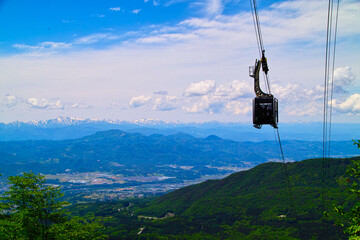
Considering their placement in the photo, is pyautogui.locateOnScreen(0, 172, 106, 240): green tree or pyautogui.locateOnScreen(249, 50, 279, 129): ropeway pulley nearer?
pyautogui.locateOnScreen(249, 50, 279, 129): ropeway pulley

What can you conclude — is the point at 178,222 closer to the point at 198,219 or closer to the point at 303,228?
the point at 198,219

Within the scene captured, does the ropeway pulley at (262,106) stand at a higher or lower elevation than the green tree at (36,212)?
higher

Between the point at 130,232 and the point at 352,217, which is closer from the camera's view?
the point at 352,217

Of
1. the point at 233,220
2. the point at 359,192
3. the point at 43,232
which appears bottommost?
the point at 233,220

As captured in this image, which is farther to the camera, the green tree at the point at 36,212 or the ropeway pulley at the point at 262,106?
the green tree at the point at 36,212

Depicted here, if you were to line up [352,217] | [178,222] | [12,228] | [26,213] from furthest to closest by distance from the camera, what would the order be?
[178,222] < [26,213] < [12,228] < [352,217]

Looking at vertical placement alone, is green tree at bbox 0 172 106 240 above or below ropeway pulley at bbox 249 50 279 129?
below

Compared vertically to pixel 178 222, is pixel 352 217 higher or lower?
higher

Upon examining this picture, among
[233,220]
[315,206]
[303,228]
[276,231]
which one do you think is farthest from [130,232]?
[315,206]
